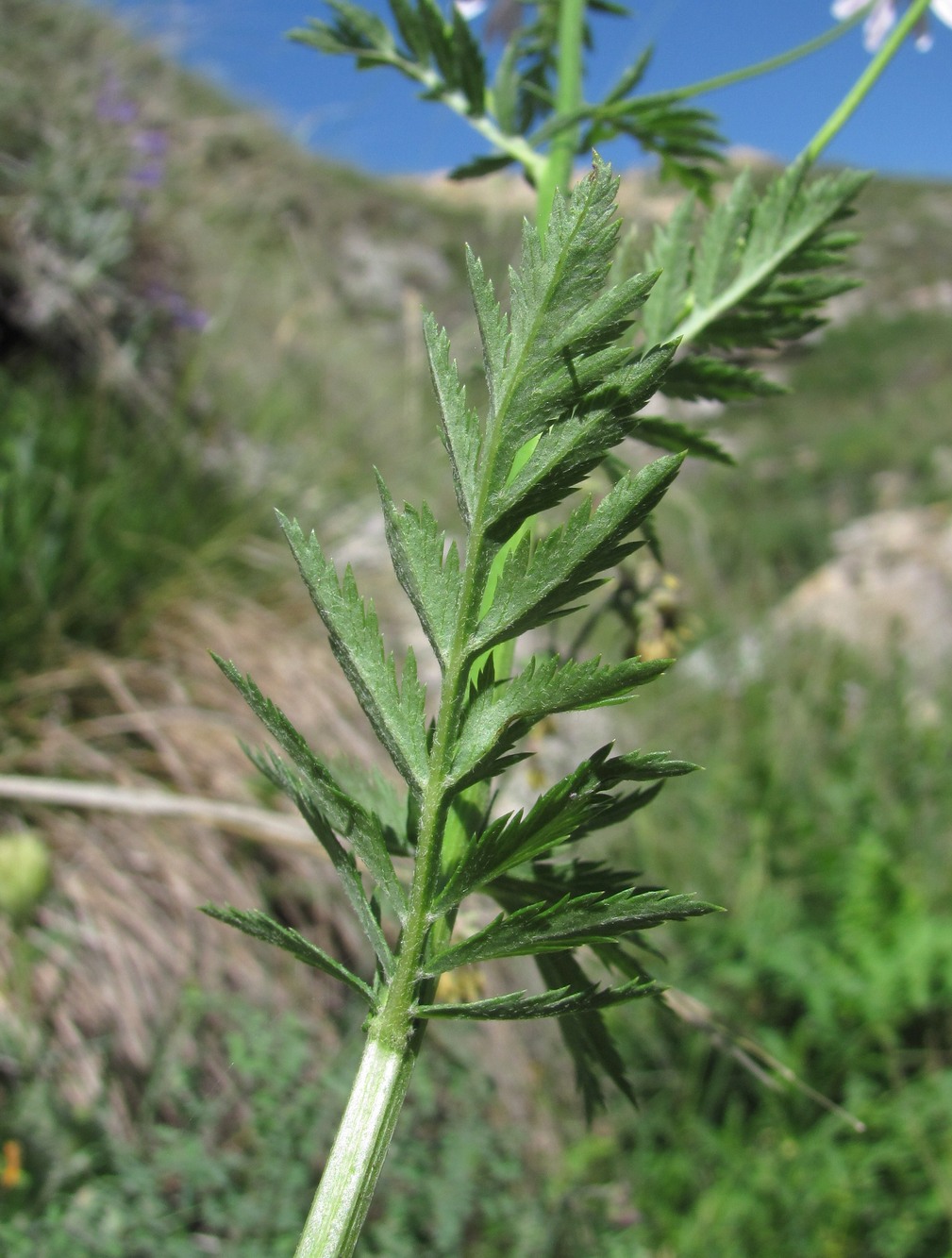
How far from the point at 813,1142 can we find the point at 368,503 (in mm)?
1730

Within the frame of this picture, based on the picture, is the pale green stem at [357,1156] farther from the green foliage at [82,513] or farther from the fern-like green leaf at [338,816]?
the green foliage at [82,513]

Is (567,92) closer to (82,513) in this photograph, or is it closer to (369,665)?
(369,665)

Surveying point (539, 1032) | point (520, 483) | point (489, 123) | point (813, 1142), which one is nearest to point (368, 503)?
point (539, 1032)

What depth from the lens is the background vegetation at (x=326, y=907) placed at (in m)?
1.06

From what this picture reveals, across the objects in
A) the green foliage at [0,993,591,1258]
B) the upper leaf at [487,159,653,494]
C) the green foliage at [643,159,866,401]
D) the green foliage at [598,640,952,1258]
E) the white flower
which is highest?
the white flower

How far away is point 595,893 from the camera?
0.69 feet

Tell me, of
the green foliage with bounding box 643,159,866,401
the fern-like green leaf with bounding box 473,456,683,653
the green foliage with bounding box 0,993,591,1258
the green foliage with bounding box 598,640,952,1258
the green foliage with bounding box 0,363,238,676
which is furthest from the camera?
the green foliage with bounding box 0,363,238,676

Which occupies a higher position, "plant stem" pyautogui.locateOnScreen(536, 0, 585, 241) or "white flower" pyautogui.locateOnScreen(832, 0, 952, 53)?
"white flower" pyautogui.locateOnScreen(832, 0, 952, 53)

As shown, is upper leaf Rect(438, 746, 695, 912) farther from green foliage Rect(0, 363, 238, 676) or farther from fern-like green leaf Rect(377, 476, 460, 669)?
green foliage Rect(0, 363, 238, 676)

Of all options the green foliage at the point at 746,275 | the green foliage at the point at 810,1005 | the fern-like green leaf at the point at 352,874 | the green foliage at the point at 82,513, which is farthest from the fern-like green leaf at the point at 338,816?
the green foliage at the point at 82,513

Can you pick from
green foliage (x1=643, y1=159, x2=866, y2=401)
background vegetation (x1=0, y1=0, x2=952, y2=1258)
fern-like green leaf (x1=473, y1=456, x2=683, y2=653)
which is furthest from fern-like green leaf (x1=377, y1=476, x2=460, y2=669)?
background vegetation (x1=0, y1=0, x2=952, y2=1258)

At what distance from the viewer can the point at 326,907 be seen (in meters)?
1.58

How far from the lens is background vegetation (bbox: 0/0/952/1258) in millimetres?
1063

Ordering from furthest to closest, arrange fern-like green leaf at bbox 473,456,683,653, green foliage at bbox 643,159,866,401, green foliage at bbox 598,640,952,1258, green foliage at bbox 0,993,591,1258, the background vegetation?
1. green foliage at bbox 598,640,952,1258
2. the background vegetation
3. green foliage at bbox 0,993,591,1258
4. green foliage at bbox 643,159,866,401
5. fern-like green leaf at bbox 473,456,683,653
